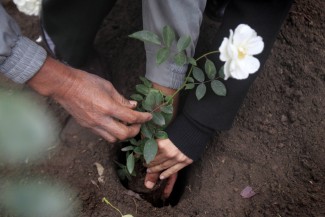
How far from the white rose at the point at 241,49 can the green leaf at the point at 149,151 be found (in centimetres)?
33

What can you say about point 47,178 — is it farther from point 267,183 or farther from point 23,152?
point 267,183

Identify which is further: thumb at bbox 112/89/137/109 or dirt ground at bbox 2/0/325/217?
dirt ground at bbox 2/0/325/217

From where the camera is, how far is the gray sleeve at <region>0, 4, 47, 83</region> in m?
1.15

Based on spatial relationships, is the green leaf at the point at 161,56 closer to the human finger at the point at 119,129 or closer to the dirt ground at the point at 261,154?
the human finger at the point at 119,129

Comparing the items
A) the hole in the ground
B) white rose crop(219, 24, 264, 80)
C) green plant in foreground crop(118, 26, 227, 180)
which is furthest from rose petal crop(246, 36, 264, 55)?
the hole in the ground

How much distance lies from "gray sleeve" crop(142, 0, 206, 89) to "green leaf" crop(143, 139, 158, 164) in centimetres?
26

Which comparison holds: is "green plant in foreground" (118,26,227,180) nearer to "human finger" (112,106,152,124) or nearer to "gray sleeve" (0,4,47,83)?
"human finger" (112,106,152,124)

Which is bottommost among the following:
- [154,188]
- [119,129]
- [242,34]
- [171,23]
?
[154,188]

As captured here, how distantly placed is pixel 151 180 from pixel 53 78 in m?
0.60

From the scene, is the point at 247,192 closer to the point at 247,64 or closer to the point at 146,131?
the point at 146,131

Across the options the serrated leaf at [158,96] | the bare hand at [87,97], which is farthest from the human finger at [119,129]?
the serrated leaf at [158,96]

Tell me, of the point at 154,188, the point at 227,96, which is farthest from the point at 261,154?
the point at 154,188

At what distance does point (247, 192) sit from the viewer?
1.52 meters

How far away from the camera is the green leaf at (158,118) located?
49.5 inches
